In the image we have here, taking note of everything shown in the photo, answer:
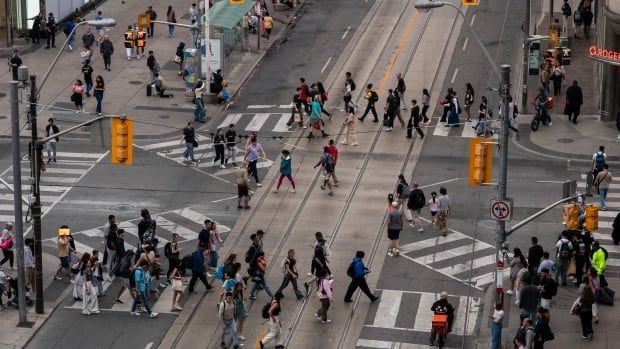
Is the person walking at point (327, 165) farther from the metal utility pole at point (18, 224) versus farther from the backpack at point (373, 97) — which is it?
the metal utility pole at point (18, 224)

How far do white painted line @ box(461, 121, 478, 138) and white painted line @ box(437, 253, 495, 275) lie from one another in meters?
12.1

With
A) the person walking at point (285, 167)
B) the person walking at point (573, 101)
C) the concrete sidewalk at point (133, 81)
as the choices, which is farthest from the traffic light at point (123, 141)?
the person walking at point (573, 101)

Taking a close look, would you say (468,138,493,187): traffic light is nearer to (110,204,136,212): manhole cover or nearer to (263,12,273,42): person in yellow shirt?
(110,204,136,212): manhole cover

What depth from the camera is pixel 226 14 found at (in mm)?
63438

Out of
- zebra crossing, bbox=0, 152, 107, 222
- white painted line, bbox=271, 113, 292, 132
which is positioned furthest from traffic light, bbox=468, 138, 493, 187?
white painted line, bbox=271, 113, 292, 132

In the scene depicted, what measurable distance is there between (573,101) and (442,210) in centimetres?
1341

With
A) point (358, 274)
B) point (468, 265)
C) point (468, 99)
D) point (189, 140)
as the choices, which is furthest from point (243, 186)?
point (468, 99)

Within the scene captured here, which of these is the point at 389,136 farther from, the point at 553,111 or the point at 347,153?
the point at 553,111

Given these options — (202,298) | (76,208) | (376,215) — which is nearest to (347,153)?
(376,215)

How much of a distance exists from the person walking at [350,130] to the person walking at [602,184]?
9.89 m

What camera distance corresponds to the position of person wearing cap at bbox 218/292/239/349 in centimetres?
3712

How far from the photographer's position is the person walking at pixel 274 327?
1447 inches

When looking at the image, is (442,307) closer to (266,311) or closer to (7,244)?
(266,311)

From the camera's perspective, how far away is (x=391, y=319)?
1547 inches
